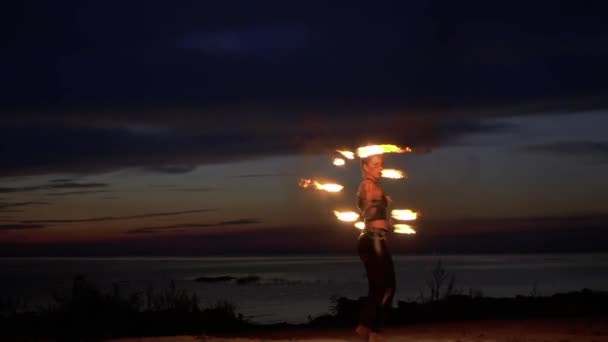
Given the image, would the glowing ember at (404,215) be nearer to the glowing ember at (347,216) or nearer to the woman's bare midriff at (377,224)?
the woman's bare midriff at (377,224)

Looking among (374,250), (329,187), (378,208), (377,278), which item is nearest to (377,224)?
(378,208)

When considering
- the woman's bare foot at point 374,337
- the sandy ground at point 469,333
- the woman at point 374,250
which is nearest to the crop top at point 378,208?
the woman at point 374,250

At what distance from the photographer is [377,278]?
13.7m

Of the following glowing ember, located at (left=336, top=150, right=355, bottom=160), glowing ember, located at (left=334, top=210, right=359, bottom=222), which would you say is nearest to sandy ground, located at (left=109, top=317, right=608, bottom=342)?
glowing ember, located at (left=334, top=210, right=359, bottom=222)

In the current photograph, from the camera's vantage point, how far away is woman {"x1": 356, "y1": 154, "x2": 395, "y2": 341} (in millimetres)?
13781

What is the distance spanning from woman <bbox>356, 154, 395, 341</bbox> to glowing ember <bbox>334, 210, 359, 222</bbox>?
0.15 meters

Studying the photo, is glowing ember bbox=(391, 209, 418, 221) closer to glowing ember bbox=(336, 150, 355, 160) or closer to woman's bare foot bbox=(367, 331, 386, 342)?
glowing ember bbox=(336, 150, 355, 160)

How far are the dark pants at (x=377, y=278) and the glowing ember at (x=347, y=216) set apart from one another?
0.41 metres

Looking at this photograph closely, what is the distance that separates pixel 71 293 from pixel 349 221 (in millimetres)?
8911

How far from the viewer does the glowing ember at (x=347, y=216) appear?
1435 cm

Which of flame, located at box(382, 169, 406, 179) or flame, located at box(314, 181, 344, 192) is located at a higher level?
flame, located at box(382, 169, 406, 179)

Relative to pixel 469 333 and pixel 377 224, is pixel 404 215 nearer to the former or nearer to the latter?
pixel 377 224

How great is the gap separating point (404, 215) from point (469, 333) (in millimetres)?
3219

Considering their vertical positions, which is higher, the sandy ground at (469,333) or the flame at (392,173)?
the flame at (392,173)
